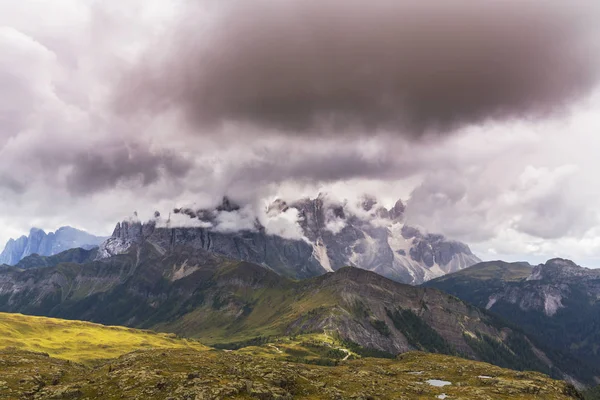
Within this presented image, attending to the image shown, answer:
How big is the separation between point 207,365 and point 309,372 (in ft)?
138

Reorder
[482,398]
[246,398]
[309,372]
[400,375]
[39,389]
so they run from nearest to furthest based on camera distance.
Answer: [246,398], [39,389], [482,398], [309,372], [400,375]

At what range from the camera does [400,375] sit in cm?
18925

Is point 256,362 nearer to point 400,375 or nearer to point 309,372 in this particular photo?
point 309,372

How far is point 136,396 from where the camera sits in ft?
354

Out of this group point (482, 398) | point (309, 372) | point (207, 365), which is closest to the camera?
point (482, 398)

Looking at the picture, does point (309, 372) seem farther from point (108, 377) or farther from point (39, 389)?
point (39, 389)

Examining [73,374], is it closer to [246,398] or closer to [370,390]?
[246,398]

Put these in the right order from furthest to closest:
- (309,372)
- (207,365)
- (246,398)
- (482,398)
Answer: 1. (309,372)
2. (207,365)
3. (482,398)
4. (246,398)

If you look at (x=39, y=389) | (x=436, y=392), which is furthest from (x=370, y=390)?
(x=39, y=389)

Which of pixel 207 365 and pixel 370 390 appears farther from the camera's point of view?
pixel 207 365

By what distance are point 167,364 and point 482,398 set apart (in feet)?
367

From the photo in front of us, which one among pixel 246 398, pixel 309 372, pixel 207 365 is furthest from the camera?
pixel 309 372

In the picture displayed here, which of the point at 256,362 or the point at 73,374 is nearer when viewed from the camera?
the point at 73,374

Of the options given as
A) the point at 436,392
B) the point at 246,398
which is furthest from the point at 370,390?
the point at 246,398
